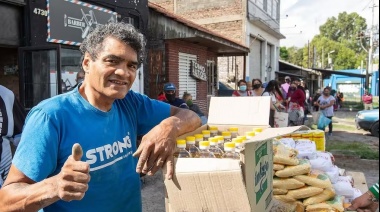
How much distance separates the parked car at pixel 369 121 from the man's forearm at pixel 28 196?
12.5 m

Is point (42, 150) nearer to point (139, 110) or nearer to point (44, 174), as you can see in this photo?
point (44, 174)

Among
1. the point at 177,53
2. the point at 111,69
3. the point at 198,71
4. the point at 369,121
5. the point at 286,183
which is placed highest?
the point at 177,53

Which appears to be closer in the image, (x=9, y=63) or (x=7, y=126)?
(x=7, y=126)

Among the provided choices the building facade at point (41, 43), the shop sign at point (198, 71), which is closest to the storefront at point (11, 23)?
the building facade at point (41, 43)

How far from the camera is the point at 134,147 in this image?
71.6 inches

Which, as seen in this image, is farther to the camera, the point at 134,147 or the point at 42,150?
the point at 134,147

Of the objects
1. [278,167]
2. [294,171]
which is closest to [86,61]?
[278,167]

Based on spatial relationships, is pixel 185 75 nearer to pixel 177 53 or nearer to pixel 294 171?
pixel 177 53

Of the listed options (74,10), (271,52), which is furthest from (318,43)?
(74,10)

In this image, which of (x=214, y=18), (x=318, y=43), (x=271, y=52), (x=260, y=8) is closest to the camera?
(x=214, y=18)

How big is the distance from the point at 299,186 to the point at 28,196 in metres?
2.11

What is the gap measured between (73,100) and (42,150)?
0.32 m

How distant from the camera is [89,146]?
1.50 m

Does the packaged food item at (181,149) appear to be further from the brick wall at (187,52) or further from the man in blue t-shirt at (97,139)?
the brick wall at (187,52)
